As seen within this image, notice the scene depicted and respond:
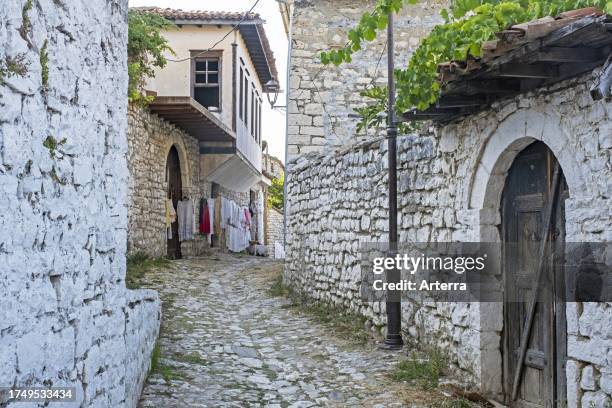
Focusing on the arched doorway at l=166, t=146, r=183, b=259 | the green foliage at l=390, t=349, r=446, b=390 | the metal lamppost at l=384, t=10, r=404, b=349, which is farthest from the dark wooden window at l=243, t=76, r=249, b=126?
the green foliage at l=390, t=349, r=446, b=390

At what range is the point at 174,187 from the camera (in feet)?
47.1

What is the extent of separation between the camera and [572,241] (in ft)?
12.4

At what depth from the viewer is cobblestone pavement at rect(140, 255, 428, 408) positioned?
4875mm

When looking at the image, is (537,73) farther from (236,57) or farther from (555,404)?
(236,57)

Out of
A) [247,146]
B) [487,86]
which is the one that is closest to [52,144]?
[487,86]

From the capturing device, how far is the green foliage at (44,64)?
255 centimetres

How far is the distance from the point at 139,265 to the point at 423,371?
688cm

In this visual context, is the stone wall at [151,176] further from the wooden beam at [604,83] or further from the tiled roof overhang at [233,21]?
the wooden beam at [604,83]

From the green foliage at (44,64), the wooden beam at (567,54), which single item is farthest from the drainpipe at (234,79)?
the green foliage at (44,64)

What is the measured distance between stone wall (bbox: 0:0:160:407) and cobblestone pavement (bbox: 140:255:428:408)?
4.16ft

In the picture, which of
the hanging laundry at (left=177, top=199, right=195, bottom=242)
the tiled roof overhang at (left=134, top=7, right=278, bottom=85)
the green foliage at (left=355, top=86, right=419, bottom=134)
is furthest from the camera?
the tiled roof overhang at (left=134, top=7, right=278, bottom=85)

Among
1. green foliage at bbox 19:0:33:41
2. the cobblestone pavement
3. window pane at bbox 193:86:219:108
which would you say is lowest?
the cobblestone pavement

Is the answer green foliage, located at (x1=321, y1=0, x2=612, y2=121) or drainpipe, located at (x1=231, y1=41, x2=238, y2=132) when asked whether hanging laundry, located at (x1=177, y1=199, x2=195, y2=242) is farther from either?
green foliage, located at (x1=321, y1=0, x2=612, y2=121)

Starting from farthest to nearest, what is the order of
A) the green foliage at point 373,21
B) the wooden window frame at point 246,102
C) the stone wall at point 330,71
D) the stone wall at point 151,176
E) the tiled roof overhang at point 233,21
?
the wooden window frame at point 246,102, the tiled roof overhang at point 233,21, the stone wall at point 151,176, the stone wall at point 330,71, the green foliage at point 373,21
